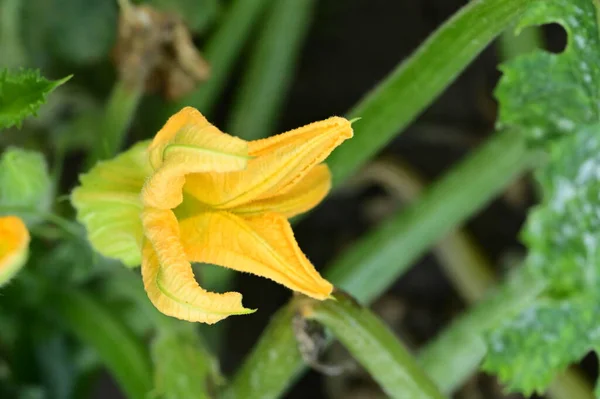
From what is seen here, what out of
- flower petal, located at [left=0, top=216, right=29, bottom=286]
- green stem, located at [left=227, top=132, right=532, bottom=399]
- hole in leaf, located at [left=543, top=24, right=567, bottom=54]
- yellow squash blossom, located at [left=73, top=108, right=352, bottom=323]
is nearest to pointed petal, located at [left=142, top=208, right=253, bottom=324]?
yellow squash blossom, located at [left=73, top=108, right=352, bottom=323]

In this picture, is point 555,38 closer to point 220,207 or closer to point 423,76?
point 423,76

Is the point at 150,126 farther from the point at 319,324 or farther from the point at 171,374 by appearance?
the point at 319,324

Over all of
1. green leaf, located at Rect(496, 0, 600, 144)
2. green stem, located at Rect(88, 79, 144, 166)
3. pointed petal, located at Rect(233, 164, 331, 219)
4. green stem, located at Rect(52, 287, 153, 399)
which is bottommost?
green stem, located at Rect(52, 287, 153, 399)

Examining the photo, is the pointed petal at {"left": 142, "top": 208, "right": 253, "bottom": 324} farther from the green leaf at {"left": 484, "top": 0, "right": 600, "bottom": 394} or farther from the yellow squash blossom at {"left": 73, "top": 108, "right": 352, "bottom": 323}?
the green leaf at {"left": 484, "top": 0, "right": 600, "bottom": 394}

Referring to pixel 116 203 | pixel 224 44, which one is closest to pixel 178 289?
pixel 116 203

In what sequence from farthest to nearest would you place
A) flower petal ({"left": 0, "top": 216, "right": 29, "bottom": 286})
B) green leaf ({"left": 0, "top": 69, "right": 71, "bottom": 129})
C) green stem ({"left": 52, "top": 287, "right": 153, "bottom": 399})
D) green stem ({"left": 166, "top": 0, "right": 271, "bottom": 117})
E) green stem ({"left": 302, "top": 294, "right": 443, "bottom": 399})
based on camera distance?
1. green stem ({"left": 166, "top": 0, "right": 271, "bottom": 117})
2. green stem ({"left": 52, "top": 287, "right": 153, "bottom": 399})
3. green stem ({"left": 302, "top": 294, "right": 443, "bottom": 399})
4. green leaf ({"left": 0, "top": 69, "right": 71, "bottom": 129})
5. flower petal ({"left": 0, "top": 216, "right": 29, "bottom": 286})

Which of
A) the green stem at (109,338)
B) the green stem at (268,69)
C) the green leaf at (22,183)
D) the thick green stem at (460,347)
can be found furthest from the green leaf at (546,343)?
the green stem at (268,69)

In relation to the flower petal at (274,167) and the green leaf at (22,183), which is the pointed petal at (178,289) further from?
→ the green leaf at (22,183)
